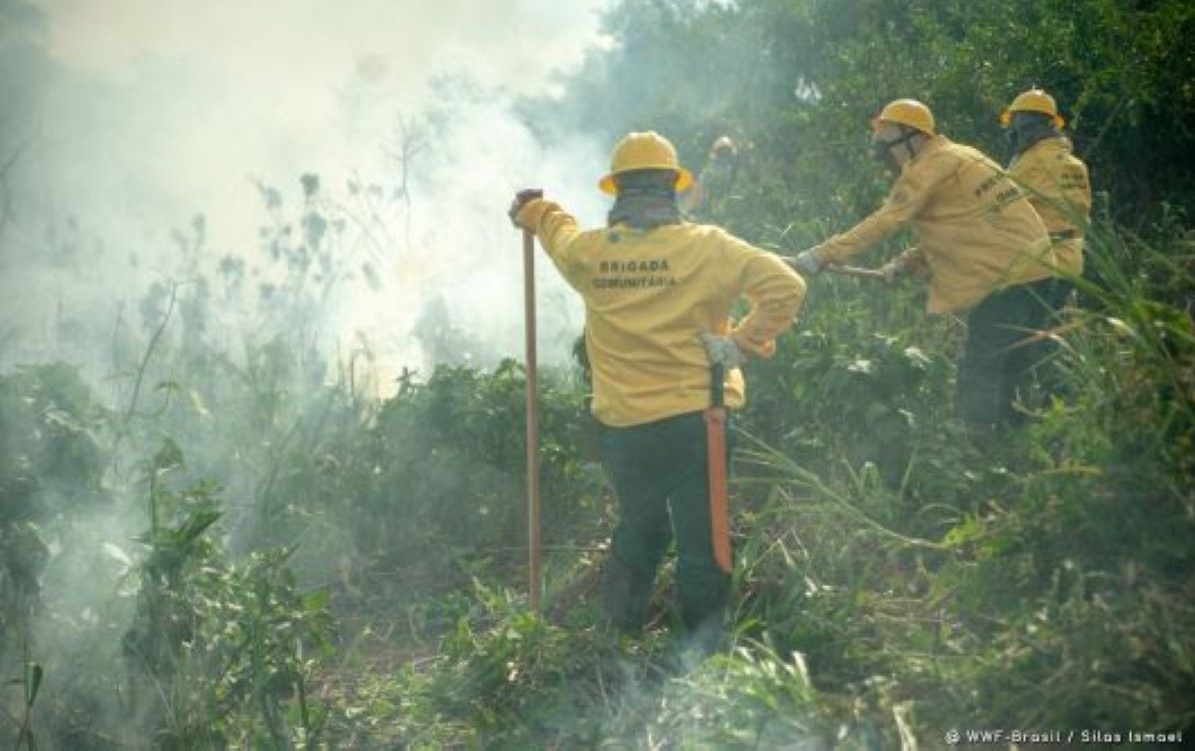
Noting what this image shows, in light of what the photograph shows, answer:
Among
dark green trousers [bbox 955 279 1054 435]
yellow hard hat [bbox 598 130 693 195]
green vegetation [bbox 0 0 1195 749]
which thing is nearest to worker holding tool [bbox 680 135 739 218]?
green vegetation [bbox 0 0 1195 749]

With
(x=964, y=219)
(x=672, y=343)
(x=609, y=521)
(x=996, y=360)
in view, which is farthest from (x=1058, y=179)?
(x=609, y=521)

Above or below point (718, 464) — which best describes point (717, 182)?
above

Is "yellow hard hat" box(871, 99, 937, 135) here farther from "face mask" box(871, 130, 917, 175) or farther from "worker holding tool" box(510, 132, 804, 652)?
"worker holding tool" box(510, 132, 804, 652)

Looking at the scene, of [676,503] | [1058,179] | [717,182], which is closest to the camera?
[676,503]

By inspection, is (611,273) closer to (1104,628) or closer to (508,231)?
(1104,628)

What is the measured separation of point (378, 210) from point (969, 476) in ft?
17.8

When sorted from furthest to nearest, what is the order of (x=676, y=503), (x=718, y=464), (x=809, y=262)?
(x=809, y=262)
(x=676, y=503)
(x=718, y=464)

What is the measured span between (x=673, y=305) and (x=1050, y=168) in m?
2.58

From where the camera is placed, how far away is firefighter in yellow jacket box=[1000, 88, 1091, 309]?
6855 mm

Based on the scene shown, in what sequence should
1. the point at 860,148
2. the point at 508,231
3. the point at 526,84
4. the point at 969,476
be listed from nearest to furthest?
the point at 969,476 < the point at 860,148 < the point at 508,231 < the point at 526,84

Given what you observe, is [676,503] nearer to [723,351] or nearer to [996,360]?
[723,351]

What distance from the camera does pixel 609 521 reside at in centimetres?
708

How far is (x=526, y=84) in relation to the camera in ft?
44.5

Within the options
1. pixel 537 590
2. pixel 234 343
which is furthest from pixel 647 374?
pixel 234 343
